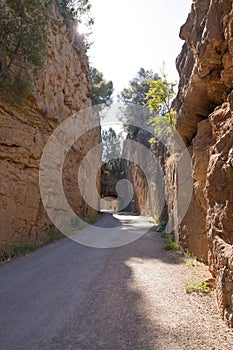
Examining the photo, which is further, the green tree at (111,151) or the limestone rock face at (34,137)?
the green tree at (111,151)

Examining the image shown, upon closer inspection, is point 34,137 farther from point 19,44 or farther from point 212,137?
point 212,137

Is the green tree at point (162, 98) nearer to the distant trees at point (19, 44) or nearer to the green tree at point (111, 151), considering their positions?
the distant trees at point (19, 44)

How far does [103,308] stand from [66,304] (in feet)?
1.94

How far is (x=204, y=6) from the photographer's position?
6055mm

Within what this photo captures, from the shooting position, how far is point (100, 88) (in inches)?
975

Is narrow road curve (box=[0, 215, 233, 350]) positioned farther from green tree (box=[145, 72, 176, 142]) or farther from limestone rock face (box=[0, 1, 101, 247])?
green tree (box=[145, 72, 176, 142])

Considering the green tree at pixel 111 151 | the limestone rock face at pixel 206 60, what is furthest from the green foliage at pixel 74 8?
the green tree at pixel 111 151

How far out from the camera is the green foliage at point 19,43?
7.33 m

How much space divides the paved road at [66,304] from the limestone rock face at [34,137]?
172 centimetres

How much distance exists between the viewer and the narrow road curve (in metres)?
2.94

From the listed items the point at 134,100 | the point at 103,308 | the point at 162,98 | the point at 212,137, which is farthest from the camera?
the point at 134,100

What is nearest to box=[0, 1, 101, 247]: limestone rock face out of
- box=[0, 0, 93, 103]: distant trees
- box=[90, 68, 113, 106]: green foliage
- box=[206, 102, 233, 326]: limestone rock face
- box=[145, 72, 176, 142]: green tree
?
box=[0, 0, 93, 103]: distant trees

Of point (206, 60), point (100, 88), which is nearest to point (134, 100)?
point (100, 88)

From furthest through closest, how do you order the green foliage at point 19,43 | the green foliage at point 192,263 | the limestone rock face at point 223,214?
the green foliage at point 19,43 < the green foliage at point 192,263 < the limestone rock face at point 223,214
